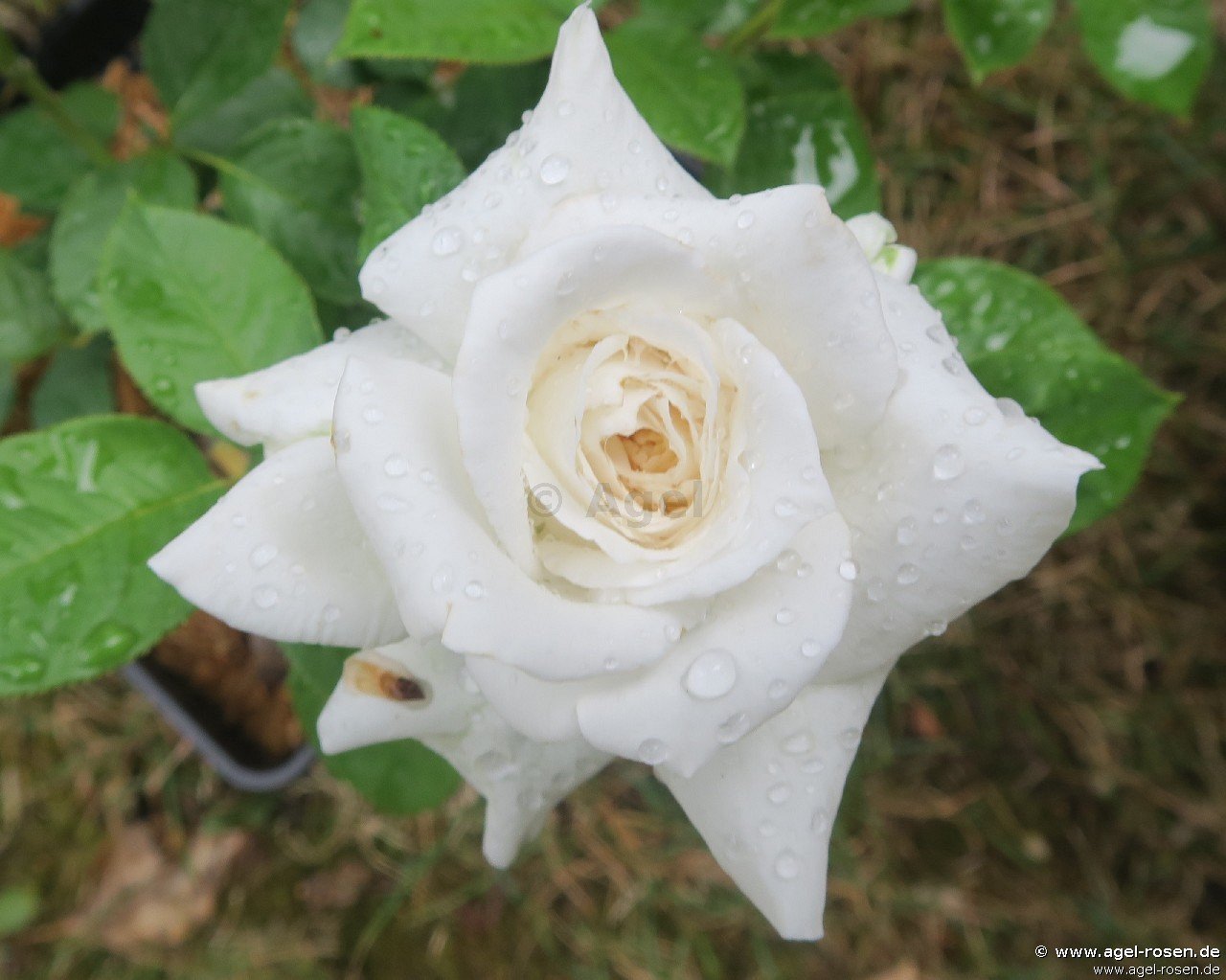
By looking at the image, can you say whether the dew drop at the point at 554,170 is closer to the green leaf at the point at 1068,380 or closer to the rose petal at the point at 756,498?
the rose petal at the point at 756,498

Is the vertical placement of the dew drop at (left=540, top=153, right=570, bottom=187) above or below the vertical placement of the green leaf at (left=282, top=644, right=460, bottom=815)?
above

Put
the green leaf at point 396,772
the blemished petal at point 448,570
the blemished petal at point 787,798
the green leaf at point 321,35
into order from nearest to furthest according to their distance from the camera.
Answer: the blemished petal at point 448,570 < the blemished petal at point 787,798 < the green leaf at point 396,772 < the green leaf at point 321,35

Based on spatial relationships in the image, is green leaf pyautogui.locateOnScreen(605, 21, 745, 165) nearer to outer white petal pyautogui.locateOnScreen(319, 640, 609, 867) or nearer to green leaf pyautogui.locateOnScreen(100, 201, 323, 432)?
green leaf pyautogui.locateOnScreen(100, 201, 323, 432)

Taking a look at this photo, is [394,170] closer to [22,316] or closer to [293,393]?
[293,393]

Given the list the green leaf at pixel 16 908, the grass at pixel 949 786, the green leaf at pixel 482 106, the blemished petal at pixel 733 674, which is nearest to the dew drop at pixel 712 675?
the blemished petal at pixel 733 674

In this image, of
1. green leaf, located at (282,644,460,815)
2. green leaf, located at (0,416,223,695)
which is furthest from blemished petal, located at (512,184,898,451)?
green leaf, located at (282,644,460,815)

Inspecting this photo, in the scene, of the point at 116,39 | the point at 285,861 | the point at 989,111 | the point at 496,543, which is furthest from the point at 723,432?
the point at 989,111

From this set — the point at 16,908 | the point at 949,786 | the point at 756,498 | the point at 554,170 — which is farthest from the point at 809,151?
the point at 16,908
